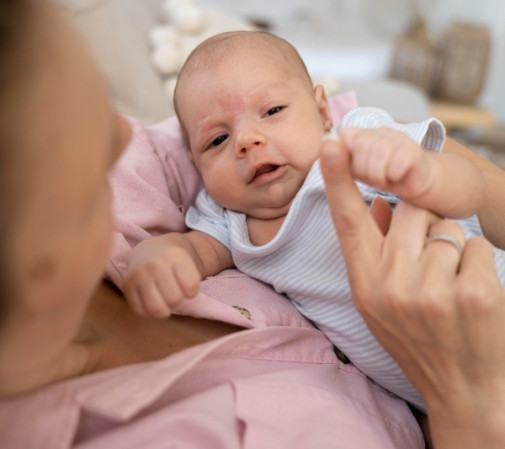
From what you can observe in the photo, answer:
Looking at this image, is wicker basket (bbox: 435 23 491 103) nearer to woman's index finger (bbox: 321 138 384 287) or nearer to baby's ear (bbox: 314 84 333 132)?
baby's ear (bbox: 314 84 333 132)

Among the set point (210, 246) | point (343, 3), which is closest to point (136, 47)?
point (210, 246)

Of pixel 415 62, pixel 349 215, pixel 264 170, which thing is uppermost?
pixel 349 215

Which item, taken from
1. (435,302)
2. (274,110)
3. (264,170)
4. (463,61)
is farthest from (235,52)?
(463,61)

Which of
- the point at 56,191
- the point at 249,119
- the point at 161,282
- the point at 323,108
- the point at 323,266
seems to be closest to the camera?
the point at 56,191

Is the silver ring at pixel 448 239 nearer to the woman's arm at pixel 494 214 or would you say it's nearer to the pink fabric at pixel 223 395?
the pink fabric at pixel 223 395

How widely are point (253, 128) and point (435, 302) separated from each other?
505 mm

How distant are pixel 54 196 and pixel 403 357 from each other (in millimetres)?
489

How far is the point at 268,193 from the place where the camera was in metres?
1.01

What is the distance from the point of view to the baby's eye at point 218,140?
43.2 inches

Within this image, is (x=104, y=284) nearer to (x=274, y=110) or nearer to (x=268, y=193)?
(x=268, y=193)

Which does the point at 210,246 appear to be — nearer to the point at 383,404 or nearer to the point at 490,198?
the point at 383,404

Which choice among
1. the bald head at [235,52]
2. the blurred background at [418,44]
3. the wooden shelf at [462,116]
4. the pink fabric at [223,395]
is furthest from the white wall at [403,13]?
the pink fabric at [223,395]

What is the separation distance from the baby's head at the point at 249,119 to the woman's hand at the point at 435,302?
34 cm

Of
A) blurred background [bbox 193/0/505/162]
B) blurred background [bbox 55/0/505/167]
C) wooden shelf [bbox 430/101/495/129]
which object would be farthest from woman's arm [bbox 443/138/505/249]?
wooden shelf [bbox 430/101/495/129]
